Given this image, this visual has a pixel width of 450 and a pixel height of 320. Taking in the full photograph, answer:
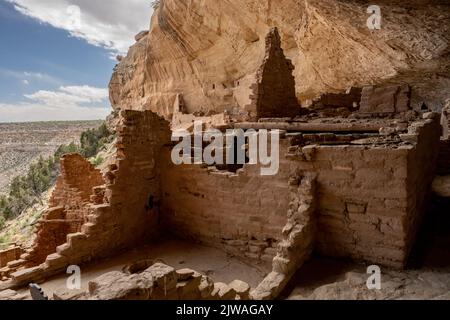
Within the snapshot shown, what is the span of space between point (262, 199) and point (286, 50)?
37.6ft

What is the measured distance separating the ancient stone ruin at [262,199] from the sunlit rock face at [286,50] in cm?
148

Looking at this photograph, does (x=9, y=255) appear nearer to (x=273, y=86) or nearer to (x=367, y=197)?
(x=273, y=86)

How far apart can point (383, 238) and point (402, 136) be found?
1.46 meters

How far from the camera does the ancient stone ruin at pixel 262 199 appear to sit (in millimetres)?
4152

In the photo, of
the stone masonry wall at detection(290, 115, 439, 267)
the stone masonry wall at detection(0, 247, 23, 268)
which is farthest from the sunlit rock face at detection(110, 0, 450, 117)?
the stone masonry wall at detection(0, 247, 23, 268)

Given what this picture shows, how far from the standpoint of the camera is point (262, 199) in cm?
534
